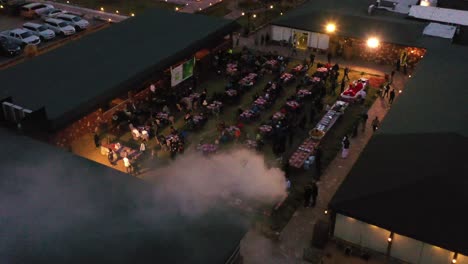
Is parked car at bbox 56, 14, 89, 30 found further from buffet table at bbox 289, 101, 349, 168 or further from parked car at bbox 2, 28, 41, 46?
buffet table at bbox 289, 101, 349, 168

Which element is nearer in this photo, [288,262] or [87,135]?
[288,262]

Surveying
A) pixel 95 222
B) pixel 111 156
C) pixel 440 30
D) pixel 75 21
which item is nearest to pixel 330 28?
pixel 440 30

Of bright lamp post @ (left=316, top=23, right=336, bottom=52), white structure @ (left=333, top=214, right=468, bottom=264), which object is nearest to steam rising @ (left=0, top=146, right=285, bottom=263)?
white structure @ (left=333, top=214, right=468, bottom=264)

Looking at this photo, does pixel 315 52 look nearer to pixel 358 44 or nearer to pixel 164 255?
pixel 358 44

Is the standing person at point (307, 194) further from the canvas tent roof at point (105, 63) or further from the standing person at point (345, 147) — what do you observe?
the canvas tent roof at point (105, 63)

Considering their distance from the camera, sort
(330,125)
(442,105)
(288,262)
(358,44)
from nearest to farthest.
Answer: (288,262) → (442,105) → (330,125) → (358,44)

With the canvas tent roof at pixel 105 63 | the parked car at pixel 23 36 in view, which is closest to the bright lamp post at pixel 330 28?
the canvas tent roof at pixel 105 63

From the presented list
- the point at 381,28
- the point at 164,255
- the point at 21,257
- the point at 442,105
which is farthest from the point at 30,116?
the point at 381,28
